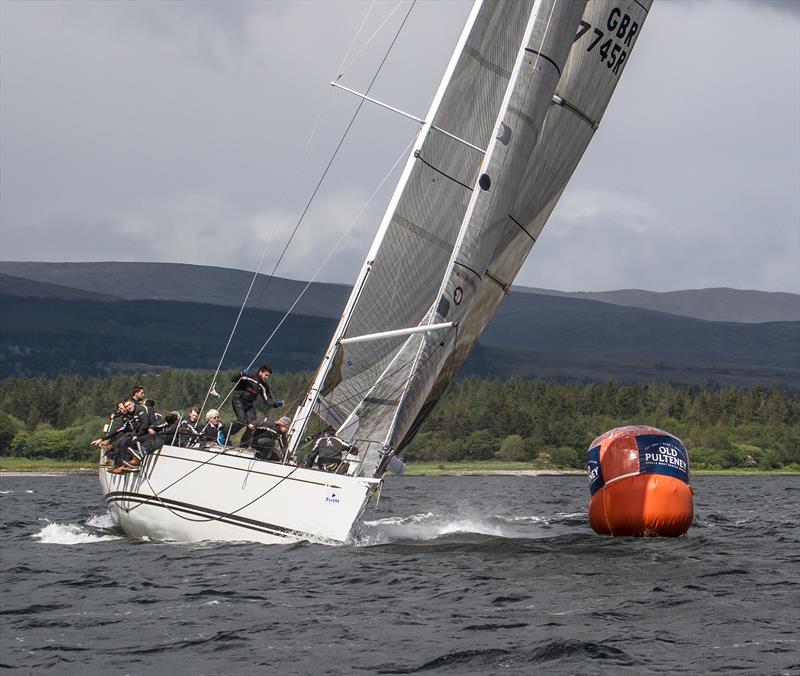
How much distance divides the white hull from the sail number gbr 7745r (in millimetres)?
10271

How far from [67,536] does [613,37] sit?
1632cm

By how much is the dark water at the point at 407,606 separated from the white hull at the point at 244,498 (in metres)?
0.41

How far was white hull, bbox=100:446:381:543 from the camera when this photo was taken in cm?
2241

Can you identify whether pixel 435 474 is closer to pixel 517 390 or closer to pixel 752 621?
pixel 517 390

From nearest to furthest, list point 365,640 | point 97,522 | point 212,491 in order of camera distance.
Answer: point 365,640 → point 212,491 → point 97,522

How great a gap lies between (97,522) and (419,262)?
1241cm

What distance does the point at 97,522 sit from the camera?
102 ft

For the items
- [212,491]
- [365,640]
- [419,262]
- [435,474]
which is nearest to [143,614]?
[365,640]

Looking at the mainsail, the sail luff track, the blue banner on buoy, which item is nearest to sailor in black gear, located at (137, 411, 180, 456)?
the mainsail

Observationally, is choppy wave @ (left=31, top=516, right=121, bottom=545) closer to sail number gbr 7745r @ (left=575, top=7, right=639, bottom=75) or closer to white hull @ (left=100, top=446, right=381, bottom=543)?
white hull @ (left=100, top=446, right=381, bottom=543)

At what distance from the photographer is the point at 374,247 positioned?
2367cm

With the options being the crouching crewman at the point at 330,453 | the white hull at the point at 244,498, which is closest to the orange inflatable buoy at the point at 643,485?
the white hull at the point at 244,498

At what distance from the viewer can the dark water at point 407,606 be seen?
13375mm

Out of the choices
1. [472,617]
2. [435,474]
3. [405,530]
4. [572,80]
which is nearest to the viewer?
[472,617]
